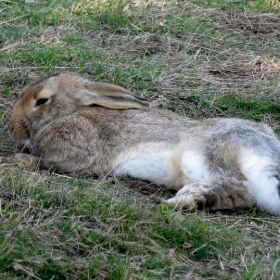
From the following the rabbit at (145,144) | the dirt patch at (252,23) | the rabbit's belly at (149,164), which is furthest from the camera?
the dirt patch at (252,23)

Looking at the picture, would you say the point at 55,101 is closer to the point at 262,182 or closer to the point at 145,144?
the point at 145,144

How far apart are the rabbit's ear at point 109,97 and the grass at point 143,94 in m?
0.65

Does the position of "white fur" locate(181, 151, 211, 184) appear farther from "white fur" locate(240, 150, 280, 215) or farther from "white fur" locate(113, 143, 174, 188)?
"white fur" locate(240, 150, 280, 215)

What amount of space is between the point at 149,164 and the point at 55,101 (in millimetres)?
939

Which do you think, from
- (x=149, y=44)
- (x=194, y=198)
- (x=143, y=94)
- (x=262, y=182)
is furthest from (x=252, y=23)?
(x=194, y=198)

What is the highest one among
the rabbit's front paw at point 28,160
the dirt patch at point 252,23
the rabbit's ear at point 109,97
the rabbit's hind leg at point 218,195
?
the rabbit's ear at point 109,97

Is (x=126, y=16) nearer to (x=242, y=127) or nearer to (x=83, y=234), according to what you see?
(x=242, y=127)

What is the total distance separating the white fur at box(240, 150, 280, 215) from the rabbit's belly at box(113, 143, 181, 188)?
0.53 meters

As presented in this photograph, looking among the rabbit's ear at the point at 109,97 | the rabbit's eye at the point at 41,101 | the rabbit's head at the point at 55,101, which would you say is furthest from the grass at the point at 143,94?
the rabbit's ear at the point at 109,97

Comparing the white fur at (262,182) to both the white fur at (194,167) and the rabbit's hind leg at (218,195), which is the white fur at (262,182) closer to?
the rabbit's hind leg at (218,195)

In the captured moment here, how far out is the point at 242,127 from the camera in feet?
17.0

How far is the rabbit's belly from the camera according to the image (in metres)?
5.03

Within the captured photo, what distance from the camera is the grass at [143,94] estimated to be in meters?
3.79

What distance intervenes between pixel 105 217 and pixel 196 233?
0.52m
